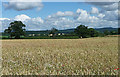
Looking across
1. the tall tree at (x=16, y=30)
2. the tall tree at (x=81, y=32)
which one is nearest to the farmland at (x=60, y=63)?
the tall tree at (x=16, y=30)

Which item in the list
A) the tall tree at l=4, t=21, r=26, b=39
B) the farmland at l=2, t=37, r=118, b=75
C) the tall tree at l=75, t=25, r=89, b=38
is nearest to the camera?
the farmland at l=2, t=37, r=118, b=75

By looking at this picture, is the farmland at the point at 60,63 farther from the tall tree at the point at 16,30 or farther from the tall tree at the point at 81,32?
the tall tree at the point at 81,32

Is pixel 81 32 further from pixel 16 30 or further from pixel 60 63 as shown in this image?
pixel 60 63

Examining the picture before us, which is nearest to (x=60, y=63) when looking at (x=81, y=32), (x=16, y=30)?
(x=16, y=30)

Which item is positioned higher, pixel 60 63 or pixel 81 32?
pixel 60 63

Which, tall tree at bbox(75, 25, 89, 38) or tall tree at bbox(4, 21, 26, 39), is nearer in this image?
tall tree at bbox(4, 21, 26, 39)

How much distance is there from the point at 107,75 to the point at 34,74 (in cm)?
235

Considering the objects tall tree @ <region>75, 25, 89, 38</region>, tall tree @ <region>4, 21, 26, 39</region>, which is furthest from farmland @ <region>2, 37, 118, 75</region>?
tall tree @ <region>75, 25, 89, 38</region>

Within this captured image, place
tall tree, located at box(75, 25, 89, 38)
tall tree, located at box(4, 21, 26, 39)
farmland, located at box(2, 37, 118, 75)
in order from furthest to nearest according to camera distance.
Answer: tall tree, located at box(75, 25, 89, 38)
tall tree, located at box(4, 21, 26, 39)
farmland, located at box(2, 37, 118, 75)

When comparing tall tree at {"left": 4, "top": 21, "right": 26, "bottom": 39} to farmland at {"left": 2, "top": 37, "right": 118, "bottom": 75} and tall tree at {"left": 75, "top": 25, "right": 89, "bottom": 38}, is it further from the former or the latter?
farmland at {"left": 2, "top": 37, "right": 118, "bottom": 75}

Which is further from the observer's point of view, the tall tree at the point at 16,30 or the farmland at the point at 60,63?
the tall tree at the point at 16,30

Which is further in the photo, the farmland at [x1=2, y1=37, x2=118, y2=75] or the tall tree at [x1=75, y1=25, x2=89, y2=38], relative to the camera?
the tall tree at [x1=75, y1=25, x2=89, y2=38]

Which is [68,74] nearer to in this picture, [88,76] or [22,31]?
[88,76]

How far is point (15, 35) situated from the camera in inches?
2813
